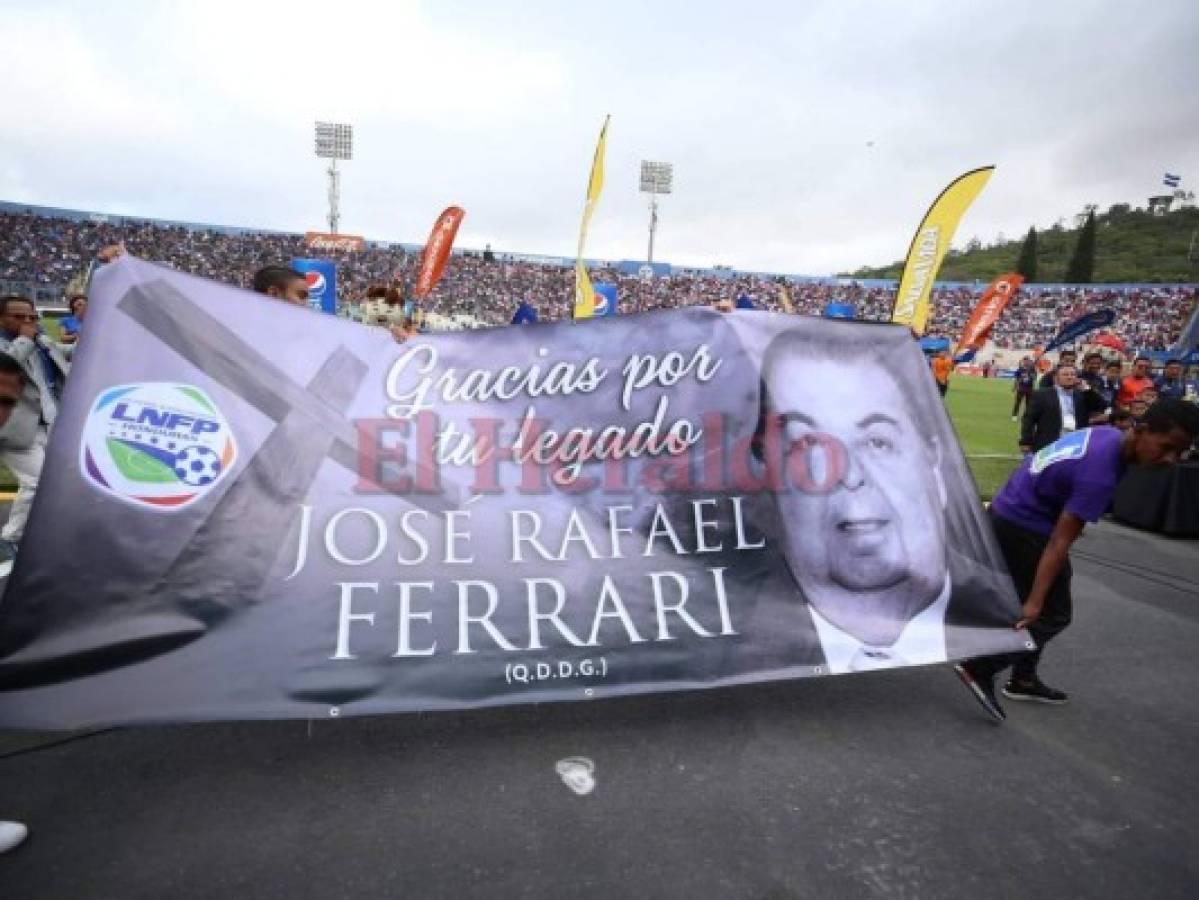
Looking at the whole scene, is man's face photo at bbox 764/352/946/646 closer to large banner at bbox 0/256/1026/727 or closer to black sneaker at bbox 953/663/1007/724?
large banner at bbox 0/256/1026/727

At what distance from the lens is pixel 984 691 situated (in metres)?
3.22

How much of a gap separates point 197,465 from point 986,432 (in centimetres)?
1665

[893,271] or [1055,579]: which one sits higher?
[893,271]

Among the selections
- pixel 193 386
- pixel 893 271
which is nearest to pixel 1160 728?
pixel 193 386

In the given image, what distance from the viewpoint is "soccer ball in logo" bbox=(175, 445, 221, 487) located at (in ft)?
8.59

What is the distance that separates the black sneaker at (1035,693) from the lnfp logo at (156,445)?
4073mm

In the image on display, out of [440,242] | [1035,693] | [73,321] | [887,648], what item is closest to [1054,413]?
[1035,693]

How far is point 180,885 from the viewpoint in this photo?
75.9 inches

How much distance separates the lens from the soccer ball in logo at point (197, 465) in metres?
2.62

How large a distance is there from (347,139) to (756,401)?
5554 cm

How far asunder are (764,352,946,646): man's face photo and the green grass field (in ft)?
7.08

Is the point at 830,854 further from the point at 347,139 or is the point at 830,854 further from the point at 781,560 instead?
the point at 347,139

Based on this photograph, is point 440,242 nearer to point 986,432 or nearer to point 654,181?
point 986,432

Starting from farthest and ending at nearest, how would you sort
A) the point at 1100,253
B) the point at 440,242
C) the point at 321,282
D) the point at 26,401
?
the point at 1100,253, the point at 440,242, the point at 321,282, the point at 26,401
